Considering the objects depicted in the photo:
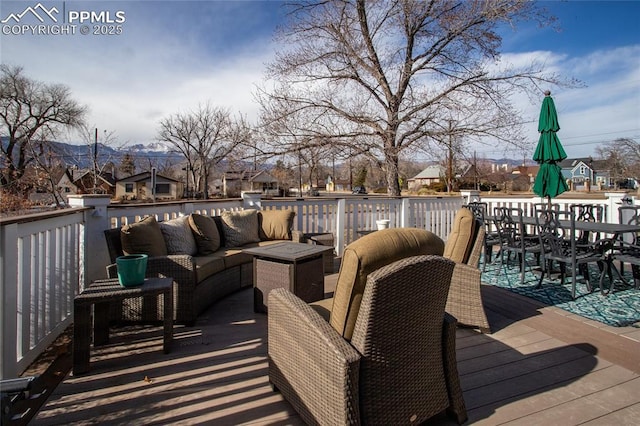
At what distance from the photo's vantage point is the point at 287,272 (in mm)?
3066

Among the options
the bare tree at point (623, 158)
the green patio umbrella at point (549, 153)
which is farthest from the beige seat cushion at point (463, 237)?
the bare tree at point (623, 158)

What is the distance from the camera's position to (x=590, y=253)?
3.98 metres

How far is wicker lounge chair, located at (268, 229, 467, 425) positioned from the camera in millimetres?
1334

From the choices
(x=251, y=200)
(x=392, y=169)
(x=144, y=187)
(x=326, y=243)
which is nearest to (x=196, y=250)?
(x=251, y=200)

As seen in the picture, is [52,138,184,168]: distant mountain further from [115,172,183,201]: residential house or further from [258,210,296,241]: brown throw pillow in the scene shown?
→ [258,210,296,241]: brown throw pillow

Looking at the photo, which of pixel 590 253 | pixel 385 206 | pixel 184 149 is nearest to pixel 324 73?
pixel 385 206

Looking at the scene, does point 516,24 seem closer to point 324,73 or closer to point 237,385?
point 324,73

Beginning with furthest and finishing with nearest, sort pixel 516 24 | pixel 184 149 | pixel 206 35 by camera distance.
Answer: pixel 184 149 < pixel 206 35 < pixel 516 24

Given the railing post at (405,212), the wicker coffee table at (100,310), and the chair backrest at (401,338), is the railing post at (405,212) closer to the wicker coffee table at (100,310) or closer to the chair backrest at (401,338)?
the wicker coffee table at (100,310)

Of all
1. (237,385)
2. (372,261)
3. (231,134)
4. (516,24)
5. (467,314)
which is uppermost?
(516,24)

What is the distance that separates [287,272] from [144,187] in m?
37.3

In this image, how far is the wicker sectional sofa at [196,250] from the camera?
2842mm

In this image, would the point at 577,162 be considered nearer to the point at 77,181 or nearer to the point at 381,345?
the point at 77,181

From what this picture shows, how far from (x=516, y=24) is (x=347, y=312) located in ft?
27.3
